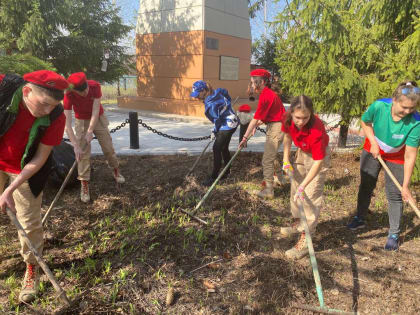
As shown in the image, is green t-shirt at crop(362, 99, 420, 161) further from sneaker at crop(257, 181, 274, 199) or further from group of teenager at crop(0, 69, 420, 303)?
sneaker at crop(257, 181, 274, 199)

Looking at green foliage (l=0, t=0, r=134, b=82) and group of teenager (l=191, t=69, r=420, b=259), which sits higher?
green foliage (l=0, t=0, r=134, b=82)

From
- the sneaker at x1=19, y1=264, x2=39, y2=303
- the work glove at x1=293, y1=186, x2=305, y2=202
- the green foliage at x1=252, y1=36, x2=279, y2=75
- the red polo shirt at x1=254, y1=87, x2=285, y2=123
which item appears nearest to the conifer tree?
the red polo shirt at x1=254, y1=87, x2=285, y2=123

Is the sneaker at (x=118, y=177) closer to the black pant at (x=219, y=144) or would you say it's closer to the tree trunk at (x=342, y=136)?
the black pant at (x=219, y=144)

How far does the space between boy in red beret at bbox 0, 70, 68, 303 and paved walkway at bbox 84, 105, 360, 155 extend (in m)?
3.67

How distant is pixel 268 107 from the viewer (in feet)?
13.3

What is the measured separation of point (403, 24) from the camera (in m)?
4.99

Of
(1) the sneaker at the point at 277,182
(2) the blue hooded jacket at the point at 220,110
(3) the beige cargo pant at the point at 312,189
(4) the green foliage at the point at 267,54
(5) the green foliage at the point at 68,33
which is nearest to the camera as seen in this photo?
(3) the beige cargo pant at the point at 312,189

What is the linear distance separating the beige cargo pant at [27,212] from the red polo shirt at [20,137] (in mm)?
139

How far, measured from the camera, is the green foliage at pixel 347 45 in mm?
4941

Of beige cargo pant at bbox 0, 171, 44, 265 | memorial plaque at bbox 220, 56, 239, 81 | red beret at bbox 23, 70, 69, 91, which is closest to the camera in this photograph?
red beret at bbox 23, 70, 69, 91

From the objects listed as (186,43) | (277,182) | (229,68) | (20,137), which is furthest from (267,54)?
(20,137)

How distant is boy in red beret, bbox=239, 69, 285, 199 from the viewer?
158 inches

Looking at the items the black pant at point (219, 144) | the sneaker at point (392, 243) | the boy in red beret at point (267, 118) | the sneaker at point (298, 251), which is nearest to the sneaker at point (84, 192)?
the black pant at point (219, 144)

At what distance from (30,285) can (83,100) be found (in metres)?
2.30
